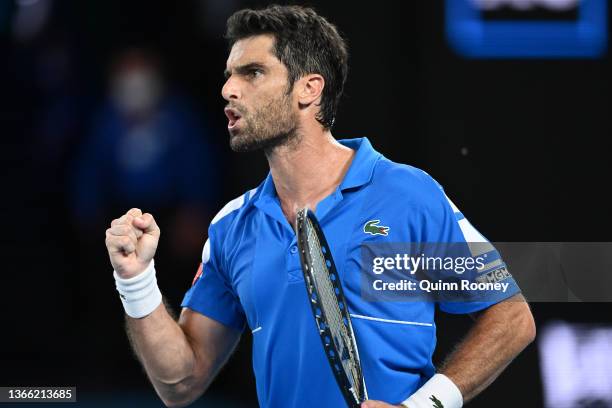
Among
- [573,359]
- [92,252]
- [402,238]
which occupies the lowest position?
[573,359]

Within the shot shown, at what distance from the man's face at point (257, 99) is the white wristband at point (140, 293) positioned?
0.40 metres

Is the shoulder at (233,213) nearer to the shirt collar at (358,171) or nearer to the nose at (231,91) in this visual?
the shirt collar at (358,171)

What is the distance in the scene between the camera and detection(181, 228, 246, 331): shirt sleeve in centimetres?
274

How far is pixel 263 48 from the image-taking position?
279cm

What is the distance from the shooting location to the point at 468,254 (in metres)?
2.55

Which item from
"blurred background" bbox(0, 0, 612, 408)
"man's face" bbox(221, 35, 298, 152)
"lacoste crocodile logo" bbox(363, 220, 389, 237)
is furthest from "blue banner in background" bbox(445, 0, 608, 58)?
"lacoste crocodile logo" bbox(363, 220, 389, 237)

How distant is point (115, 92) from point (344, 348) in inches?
82.9

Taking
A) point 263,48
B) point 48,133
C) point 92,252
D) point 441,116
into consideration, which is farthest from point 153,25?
point 263,48

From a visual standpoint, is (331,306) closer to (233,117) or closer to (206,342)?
(206,342)

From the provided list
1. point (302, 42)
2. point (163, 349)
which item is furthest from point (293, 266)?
point (302, 42)

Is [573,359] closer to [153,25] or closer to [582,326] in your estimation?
[582,326]

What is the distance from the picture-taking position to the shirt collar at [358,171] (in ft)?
8.60

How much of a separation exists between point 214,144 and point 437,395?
6.34ft

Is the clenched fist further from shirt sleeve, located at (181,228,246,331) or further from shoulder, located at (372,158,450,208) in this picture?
shoulder, located at (372,158,450,208)
